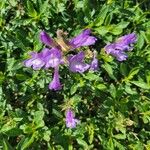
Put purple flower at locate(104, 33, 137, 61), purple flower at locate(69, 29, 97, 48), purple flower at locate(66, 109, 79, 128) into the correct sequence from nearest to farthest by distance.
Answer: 1. purple flower at locate(69, 29, 97, 48)
2. purple flower at locate(104, 33, 137, 61)
3. purple flower at locate(66, 109, 79, 128)

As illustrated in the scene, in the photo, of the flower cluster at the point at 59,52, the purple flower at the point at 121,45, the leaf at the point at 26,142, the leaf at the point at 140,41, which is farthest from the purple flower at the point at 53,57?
the leaf at the point at 140,41

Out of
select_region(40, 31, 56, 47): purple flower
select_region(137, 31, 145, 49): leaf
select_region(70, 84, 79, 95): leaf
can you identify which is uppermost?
select_region(40, 31, 56, 47): purple flower

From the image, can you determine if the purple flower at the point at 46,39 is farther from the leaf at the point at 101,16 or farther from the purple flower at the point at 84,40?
the leaf at the point at 101,16

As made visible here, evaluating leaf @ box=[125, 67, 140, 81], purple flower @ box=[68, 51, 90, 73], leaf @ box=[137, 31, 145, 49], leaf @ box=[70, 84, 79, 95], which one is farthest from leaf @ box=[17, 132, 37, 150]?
leaf @ box=[137, 31, 145, 49]

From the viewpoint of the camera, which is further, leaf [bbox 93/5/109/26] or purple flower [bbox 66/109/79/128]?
leaf [bbox 93/5/109/26]

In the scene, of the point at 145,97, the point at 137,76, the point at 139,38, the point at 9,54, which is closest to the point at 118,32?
the point at 139,38

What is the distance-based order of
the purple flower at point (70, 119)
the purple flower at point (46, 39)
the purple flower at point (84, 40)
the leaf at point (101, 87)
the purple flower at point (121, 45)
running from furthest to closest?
the leaf at point (101, 87) < the purple flower at point (70, 119) < the purple flower at point (121, 45) < the purple flower at point (84, 40) < the purple flower at point (46, 39)

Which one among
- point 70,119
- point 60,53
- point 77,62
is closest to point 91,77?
point 70,119

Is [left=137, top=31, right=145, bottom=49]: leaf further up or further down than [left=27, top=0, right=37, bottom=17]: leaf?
further down

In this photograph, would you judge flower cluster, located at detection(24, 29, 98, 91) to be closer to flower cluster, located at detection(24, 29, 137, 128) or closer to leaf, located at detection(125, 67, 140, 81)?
flower cluster, located at detection(24, 29, 137, 128)
